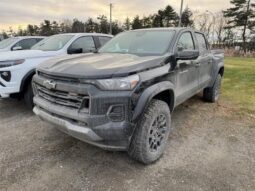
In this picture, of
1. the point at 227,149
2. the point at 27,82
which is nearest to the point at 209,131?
the point at 227,149

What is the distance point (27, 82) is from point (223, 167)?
4031 mm

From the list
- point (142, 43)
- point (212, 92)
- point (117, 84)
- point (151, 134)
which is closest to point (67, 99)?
point (117, 84)

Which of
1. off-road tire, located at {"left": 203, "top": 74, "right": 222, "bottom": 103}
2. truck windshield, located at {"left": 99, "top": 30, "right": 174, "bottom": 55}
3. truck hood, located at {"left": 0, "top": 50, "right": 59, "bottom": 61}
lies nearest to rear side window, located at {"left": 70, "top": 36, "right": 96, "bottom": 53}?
truck hood, located at {"left": 0, "top": 50, "right": 59, "bottom": 61}

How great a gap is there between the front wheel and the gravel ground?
0.18 metres

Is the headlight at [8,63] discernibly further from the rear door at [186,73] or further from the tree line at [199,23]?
the tree line at [199,23]

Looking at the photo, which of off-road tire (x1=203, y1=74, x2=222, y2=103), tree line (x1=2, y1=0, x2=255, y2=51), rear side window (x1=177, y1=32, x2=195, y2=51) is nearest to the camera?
rear side window (x1=177, y1=32, x2=195, y2=51)

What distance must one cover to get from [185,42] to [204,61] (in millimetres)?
900

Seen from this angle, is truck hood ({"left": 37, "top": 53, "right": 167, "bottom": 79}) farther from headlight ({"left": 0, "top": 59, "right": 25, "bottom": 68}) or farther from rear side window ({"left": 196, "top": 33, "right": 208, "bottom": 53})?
rear side window ({"left": 196, "top": 33, "right": 208, "bottom": 53})

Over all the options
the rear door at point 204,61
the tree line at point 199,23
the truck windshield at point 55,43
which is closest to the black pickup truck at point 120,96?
the rear door at point 204,61

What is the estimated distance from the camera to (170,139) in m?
4.11

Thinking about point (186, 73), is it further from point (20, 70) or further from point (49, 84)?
point (20, 70)

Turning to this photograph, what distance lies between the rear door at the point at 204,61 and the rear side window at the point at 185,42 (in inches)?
13.8

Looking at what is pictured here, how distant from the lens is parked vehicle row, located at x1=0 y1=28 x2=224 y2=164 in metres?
2.76

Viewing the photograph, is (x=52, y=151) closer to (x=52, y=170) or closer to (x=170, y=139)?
(x=52, y=170)
